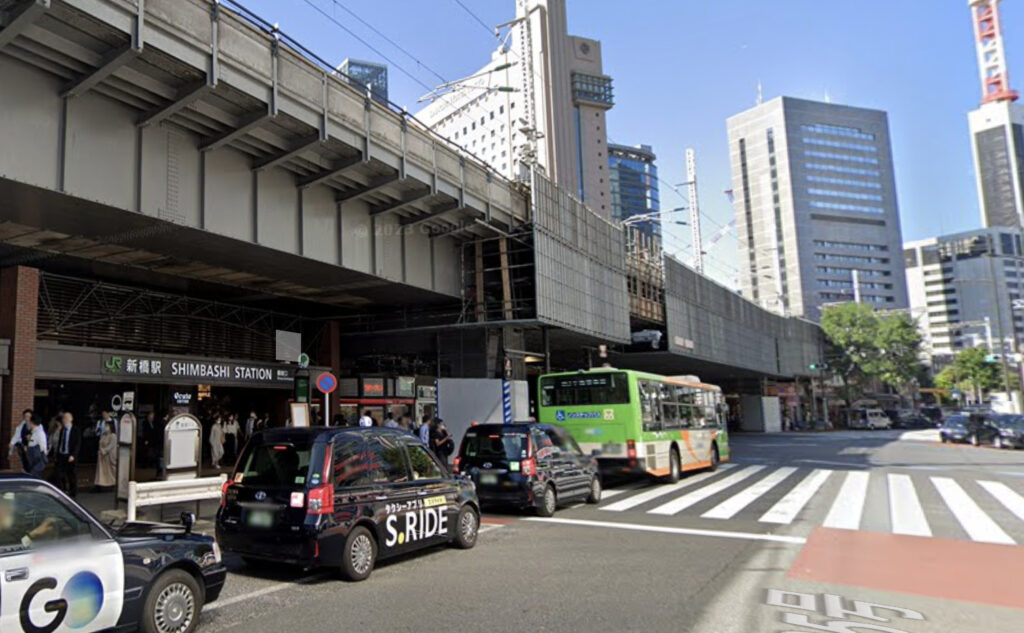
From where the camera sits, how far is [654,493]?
15164 mm

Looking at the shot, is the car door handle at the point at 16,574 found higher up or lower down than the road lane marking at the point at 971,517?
higher up

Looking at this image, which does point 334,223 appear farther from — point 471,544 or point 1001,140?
point 1001,140

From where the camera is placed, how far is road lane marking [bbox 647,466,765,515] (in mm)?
12633

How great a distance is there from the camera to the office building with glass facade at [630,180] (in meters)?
164

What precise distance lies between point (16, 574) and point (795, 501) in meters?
13.1

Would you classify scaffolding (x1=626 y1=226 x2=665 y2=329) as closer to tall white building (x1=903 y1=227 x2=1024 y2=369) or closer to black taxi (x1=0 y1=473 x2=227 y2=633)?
black taxi (x1=0 y1=473 x2=227 y2=633)

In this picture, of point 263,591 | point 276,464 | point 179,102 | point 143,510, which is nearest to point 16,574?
point 263,591

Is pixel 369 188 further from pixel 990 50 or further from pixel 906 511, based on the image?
pixel 990 50

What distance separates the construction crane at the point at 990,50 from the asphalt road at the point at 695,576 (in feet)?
572

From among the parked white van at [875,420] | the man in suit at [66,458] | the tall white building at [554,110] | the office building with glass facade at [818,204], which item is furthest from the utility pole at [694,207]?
the office building with glass facade at [818,204]

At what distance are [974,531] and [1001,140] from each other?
215818 mm

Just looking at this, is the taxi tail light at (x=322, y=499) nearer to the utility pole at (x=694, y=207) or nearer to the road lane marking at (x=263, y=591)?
the road lane marking at (x=263, y=591)

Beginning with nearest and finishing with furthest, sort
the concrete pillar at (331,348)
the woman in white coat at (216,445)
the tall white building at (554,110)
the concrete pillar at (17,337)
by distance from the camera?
the concrete pillar at (17,337), the woman in white coat at (216,445), the concrete pillar at (331,348), the tall white building at (554,110)

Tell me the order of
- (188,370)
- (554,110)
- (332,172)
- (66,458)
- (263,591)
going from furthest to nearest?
(554,110) < (188,370) < (332,172) < (66,458) < (263,591)
